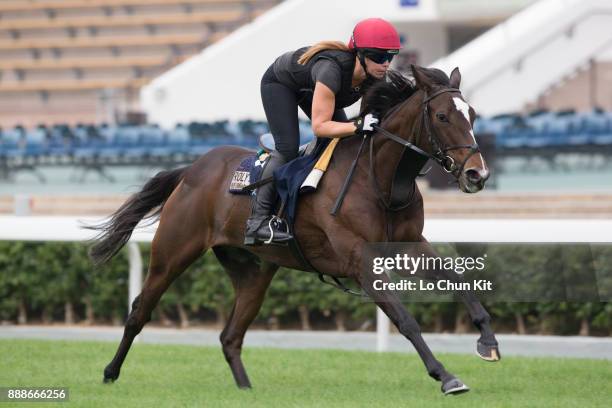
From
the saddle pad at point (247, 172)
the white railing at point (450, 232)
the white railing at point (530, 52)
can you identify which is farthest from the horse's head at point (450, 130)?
the white railing at point (530, 52)

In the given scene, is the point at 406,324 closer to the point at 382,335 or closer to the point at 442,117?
the point at 442,117

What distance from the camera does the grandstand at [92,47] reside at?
2802 centimetres

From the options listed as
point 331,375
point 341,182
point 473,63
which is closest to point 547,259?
point 331,375

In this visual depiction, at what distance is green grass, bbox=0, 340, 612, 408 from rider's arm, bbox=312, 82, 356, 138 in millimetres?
1278

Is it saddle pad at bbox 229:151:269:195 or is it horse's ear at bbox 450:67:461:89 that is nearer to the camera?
horse's ear at bbox 450:67:461:89

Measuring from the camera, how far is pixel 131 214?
689 centimetres

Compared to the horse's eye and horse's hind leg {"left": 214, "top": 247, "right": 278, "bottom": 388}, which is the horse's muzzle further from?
horse's hind leg {"left": 214, "top": 247, "right": 278, "bottom": 388}

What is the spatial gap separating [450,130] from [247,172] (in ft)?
4.56

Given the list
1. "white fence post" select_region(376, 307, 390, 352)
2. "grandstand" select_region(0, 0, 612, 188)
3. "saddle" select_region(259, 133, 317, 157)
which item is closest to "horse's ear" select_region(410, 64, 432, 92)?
"saddle" select_region(259, 133, 317, 157)

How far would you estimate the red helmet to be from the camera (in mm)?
5555

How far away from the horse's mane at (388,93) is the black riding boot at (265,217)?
58 centimetres

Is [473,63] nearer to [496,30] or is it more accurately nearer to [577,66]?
[496,30]

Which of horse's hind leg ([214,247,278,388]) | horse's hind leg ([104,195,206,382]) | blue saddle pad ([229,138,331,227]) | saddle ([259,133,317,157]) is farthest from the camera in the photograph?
horse's hind leg ([104,195,206,382])

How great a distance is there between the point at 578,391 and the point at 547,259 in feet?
5.89
